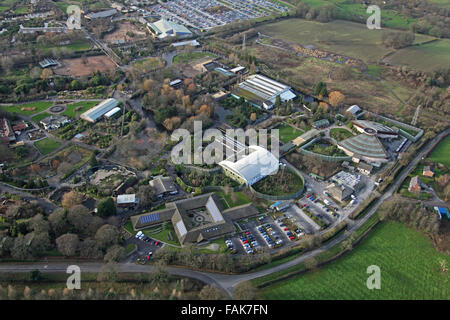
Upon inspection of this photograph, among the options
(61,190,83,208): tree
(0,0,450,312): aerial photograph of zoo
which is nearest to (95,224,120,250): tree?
(0,0,450,312): aerial photograph of zoo

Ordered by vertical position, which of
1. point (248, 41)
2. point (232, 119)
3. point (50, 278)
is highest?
point (248, 41)

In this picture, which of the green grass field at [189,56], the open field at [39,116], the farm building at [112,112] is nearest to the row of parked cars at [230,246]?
the farm building at [112,112]

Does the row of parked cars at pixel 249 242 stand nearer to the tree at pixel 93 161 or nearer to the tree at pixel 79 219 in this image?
the tree at pixel 79 219

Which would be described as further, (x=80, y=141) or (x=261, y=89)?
(x=261, y=89)

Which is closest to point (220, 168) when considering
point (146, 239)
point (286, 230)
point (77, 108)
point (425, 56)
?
point (286, 230)
